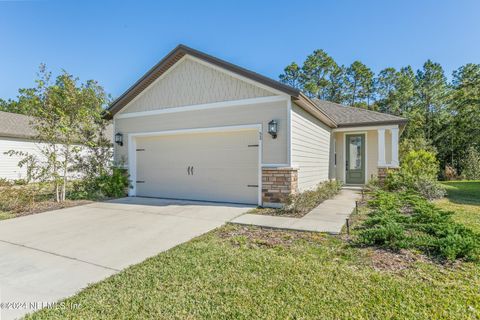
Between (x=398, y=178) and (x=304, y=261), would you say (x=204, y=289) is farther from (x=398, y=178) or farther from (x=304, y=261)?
(x=398, y=178)

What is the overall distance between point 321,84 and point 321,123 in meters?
22.1

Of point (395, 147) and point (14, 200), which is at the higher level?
point (395, 147)

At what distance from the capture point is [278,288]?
272cm

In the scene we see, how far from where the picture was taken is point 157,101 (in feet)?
28.7

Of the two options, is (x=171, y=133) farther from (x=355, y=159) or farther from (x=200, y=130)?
(x=355, y=159)

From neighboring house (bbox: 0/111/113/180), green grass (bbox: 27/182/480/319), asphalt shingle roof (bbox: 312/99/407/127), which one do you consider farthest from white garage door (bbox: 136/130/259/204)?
neighboring house (bbox: 0/111/113/180)

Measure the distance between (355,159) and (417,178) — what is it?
9.70 feet

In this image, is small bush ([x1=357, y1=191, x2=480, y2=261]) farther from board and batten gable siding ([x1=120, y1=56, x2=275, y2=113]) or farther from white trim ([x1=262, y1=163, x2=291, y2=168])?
board and batten gable siding ([x1=120, y1=56, x2=275, y2=113])

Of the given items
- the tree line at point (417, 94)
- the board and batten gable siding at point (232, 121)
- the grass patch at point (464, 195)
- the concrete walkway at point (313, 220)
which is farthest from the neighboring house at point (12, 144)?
the tree line at point (417, 94)

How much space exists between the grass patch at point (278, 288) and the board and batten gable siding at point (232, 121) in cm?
357

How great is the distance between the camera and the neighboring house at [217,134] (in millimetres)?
6965

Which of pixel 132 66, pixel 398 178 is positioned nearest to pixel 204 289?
pixel 398 178

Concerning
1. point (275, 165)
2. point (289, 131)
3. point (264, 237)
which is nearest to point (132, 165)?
point (275, 165)

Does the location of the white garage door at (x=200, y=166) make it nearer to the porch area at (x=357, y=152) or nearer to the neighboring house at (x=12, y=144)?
the porch area at (x=357, y=152)
